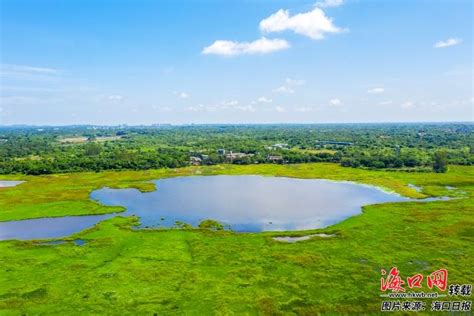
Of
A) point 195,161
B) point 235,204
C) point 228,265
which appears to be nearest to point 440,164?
point 235,204

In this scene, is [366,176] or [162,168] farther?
[162,168]

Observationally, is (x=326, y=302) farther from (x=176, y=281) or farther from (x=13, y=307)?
(x=13, y=307)

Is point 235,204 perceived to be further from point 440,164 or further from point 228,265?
point 440,164

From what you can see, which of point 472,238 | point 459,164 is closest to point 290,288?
point 472,238

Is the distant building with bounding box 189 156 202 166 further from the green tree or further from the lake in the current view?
the green tree

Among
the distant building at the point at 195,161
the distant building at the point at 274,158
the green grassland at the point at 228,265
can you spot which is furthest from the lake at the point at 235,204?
the distant building at the point at 274,158
